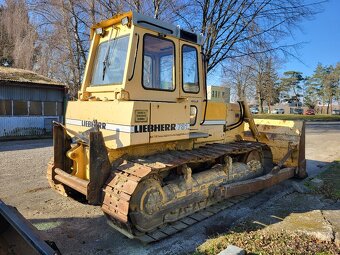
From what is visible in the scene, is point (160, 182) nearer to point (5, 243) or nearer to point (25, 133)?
point (5, 243)

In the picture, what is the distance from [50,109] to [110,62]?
15.0m

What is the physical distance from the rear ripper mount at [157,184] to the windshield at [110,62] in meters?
1.02

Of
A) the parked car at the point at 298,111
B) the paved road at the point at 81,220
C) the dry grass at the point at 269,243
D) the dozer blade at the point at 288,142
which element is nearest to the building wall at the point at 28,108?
the paved road at the point at 81,220

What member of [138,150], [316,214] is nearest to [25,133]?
[138,150]

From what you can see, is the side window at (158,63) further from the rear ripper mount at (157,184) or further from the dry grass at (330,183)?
the dry grass at (330,183)

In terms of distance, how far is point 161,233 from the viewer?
14.7 feet

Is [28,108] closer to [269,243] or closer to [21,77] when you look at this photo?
[21,77]

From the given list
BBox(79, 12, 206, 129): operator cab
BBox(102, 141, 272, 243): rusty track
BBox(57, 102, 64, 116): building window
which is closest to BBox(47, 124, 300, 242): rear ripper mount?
BBox(102, 141, 272, 243): rusty track

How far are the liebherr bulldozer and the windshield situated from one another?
16 millimetres

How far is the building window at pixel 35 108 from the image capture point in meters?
17.6

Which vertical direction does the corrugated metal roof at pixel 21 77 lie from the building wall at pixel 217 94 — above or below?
above

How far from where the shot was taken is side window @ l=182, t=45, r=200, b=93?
5.04 meters

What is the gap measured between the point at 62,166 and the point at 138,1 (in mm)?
11248

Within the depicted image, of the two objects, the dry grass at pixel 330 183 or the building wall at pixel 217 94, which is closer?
the dry grass at pixel 330 183
